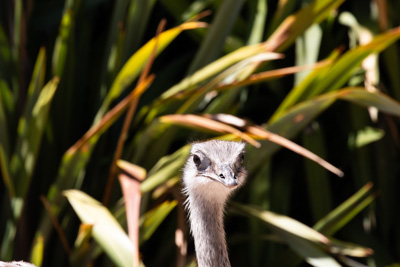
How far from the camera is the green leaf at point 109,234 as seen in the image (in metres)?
1.98

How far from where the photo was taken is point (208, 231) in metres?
1.70

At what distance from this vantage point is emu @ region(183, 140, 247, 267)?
1663 mm

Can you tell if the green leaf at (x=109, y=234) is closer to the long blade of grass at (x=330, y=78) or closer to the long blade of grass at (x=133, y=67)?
the long blade of grass at (x=133, y=67)

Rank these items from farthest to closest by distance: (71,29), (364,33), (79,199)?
1. (364,33)
2. (71,29)
3. (79,199)

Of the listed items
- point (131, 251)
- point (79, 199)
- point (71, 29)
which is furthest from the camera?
point (71, 29)

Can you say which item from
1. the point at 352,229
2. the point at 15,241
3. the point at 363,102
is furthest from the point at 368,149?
the point at 15,241

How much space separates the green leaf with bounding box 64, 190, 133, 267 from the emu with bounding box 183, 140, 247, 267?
29cm

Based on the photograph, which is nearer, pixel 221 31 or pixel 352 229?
pixel 221 31

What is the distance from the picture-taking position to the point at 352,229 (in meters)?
2.70

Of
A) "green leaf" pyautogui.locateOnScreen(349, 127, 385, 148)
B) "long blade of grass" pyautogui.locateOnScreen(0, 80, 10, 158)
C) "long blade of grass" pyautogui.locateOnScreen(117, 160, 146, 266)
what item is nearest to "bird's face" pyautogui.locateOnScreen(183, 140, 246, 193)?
"long blade of grass" pyautogui.locateOnScreen(117, 160, 146, 266)

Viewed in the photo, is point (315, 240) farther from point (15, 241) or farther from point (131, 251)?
point (15, 241)

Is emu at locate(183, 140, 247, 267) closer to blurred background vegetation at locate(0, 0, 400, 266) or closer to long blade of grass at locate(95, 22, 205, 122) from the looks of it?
blurred background vegetation at locate(0, 0, 400, 266)

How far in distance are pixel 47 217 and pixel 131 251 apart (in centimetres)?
46

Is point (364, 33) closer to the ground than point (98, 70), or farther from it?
farther from it
